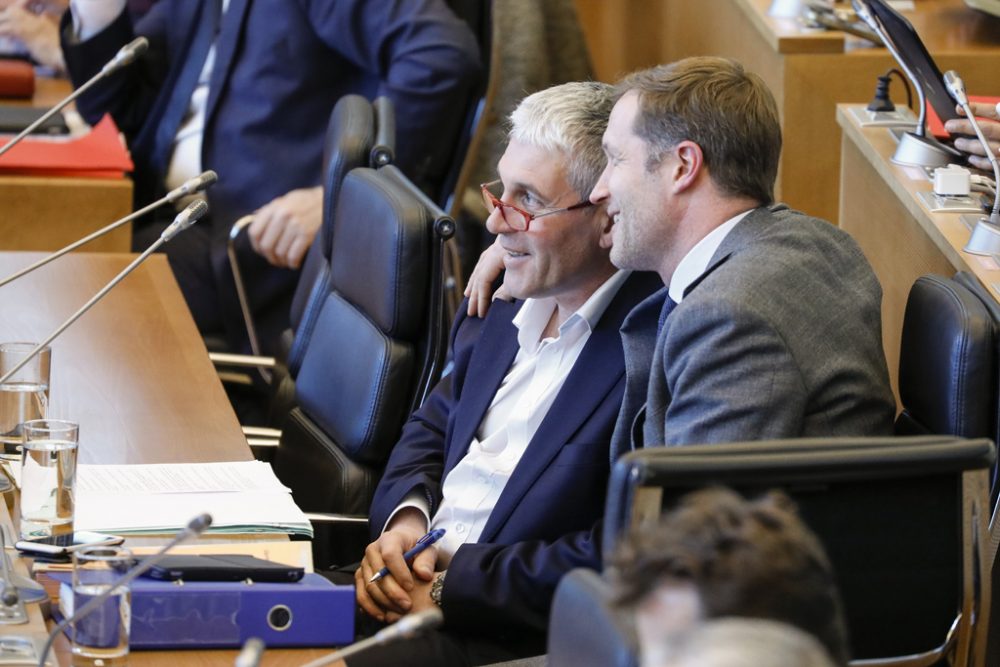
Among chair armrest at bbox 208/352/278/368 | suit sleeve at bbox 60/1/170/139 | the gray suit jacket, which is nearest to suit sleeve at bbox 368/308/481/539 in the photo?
the gray suit jacket

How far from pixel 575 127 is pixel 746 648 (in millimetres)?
1374

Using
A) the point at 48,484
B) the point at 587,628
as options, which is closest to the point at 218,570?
the point at 48,484

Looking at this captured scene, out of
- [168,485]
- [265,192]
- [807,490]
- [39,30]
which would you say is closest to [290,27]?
[265,192]

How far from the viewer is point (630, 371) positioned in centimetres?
180

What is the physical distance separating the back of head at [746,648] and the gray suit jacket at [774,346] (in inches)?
31.2

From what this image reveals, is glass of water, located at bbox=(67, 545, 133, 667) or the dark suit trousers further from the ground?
glass of water, located at bbox=(67, 545, 133, 667)

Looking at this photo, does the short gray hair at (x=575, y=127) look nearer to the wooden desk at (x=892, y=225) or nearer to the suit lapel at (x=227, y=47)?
the wooden desk at (x=892, y=225)

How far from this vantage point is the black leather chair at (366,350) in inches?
88.1

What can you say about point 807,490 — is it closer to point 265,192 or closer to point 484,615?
point 484,615

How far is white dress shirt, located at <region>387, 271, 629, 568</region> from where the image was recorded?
78.6 inches

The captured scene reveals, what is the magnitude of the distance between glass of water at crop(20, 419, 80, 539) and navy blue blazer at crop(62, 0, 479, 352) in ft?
6.37

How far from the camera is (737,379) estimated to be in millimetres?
1532

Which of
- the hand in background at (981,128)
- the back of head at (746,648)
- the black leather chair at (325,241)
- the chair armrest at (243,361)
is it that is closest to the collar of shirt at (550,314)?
the black leather chair at (325,241)

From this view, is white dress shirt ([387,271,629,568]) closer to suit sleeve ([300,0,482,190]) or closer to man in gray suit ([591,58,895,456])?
man in gray suit ([591,58,895,456])
